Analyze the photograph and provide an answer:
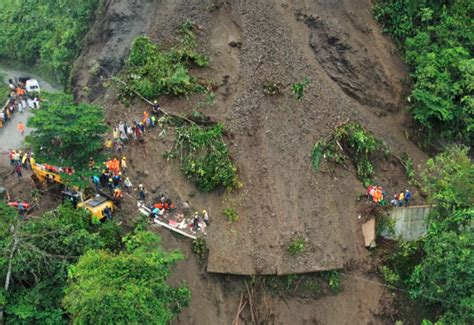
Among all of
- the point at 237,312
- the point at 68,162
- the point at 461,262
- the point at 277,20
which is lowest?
the point at 237,312

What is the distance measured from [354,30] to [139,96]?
991cm

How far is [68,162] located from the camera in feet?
70.7

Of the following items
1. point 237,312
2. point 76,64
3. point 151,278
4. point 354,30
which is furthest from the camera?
point 76,64

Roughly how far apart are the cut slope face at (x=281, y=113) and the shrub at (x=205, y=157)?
436 millimetres

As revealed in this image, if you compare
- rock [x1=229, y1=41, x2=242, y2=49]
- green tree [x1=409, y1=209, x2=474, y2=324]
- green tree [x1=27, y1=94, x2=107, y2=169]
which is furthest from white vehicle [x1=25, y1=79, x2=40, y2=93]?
green tree [x1=409, y1=209, x2=474, y2=324]

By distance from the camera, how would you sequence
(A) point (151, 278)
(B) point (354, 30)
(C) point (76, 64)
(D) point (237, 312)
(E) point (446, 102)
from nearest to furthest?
(A) point (151, 278)
(D) point (237, 312)
(E) point (446, 102)
(B) point (354, 30)
(C) point (76, 64)

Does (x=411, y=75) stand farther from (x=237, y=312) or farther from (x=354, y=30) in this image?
(x=237, y=312)

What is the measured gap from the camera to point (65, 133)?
21.1 metres

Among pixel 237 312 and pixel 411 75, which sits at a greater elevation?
pixel 411 75

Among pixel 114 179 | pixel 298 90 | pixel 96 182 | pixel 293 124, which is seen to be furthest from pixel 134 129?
pixel 298 90

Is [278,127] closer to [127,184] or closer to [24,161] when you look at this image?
[127,184]

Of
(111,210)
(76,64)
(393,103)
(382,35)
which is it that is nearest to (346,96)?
(393,103)

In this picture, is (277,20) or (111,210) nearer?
(111,210)

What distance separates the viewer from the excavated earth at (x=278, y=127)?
71.2ft
